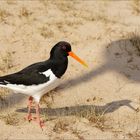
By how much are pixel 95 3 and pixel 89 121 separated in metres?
5.24

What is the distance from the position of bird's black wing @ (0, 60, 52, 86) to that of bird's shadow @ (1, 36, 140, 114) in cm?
159

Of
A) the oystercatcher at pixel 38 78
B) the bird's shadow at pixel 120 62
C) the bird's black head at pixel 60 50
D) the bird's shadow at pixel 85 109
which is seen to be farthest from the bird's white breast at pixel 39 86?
the bird's shadow at pixel 120 62

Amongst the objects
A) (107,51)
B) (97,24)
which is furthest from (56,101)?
(97,24)

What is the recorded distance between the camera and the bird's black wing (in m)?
6.62

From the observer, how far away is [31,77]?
21.8ft

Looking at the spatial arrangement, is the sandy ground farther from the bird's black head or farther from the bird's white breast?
the bird's black head

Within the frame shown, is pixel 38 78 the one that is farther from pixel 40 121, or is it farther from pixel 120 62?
pixel 120 62

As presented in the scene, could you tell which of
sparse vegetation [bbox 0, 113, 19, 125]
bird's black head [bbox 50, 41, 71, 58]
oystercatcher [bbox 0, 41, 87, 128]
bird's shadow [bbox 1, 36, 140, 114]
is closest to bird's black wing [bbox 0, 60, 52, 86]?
oystercatcher [bbox 0, 41, 87, 128]

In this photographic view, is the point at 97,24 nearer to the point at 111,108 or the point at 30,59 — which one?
the point at 30,59

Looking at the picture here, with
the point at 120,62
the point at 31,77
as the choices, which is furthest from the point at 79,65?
the point at 31,77

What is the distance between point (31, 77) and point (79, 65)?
101 inches

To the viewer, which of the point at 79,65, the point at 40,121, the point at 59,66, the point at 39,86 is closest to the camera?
the point at 39,86

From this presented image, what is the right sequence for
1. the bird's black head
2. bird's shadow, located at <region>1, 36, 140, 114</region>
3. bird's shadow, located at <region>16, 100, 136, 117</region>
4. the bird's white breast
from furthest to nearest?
bird's shadow, located at <region>1, 36, 140, 114</region> → bird's shadow, located at <region>16, 100, 136, 117</region> → the bird's black head → the bird's white breast

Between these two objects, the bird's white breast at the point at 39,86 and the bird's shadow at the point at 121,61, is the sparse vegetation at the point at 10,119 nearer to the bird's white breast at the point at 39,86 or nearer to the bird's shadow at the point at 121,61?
the bird's white breast at the point at 39,86
